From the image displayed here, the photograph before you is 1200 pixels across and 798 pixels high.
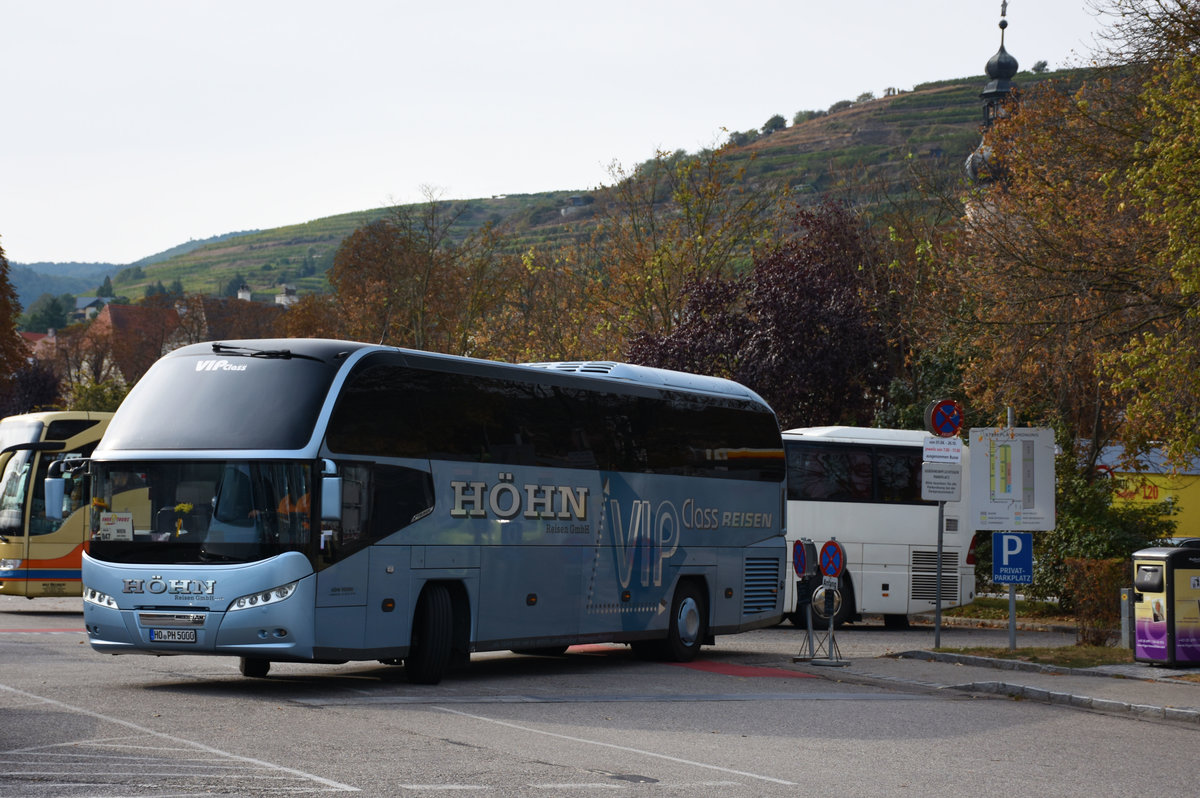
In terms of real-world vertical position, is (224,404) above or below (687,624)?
above

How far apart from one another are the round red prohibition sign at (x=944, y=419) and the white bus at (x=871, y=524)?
6717 mm

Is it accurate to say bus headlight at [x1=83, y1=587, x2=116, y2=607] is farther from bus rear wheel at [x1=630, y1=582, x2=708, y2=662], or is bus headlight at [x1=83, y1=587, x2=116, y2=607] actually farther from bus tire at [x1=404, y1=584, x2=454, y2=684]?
bus rear wheel at [x1=630, y1=582, x2=708, y2=662]

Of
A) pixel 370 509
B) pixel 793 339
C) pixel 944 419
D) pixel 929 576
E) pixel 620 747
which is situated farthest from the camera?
pixel 793 339

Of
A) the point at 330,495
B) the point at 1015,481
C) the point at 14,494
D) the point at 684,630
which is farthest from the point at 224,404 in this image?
the point at 14,494

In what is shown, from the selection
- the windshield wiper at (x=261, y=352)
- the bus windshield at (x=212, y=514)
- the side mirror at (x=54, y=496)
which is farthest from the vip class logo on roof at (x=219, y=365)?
the side mirror at (x=54, y=496)

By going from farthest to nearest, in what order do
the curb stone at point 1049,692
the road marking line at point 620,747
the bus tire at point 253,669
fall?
the bus tire at point 253,669
the curb stone at point 1049,692
the road marking line at point 620,747

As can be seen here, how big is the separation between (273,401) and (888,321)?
83.4ft

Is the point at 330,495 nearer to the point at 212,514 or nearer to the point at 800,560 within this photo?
the point at 212,514

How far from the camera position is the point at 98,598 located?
47.0 ft

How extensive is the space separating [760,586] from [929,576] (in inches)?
284

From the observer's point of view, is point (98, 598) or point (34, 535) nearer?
point (98, 598)

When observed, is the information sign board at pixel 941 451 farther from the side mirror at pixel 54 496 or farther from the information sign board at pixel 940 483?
the side mirror at pixel 54 496

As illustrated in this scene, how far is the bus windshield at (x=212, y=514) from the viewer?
1388cm

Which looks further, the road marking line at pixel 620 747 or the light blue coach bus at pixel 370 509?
the light blue coach bus at pixel 370 509
